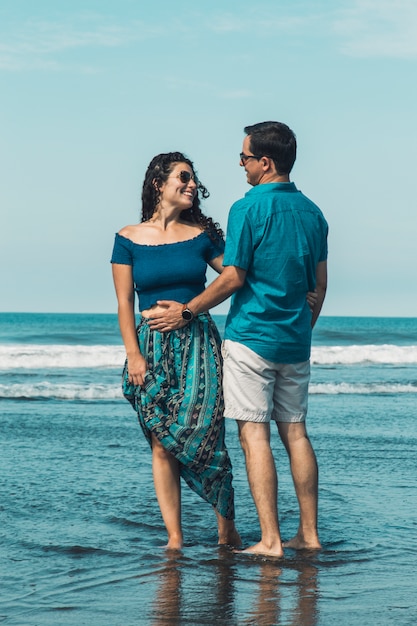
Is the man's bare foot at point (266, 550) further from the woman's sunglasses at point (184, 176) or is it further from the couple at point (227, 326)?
the woman's sunglasses at point (184, 176)

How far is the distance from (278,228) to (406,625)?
1.75m

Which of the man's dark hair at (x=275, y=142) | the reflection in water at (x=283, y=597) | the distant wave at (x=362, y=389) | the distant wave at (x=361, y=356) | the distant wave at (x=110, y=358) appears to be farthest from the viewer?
the distant wave at (x=361, y=356)

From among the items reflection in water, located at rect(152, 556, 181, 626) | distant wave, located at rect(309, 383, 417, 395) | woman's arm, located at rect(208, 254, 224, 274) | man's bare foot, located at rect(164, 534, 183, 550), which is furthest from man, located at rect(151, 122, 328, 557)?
distant wave, located at rect(309, 383, 417, 395)

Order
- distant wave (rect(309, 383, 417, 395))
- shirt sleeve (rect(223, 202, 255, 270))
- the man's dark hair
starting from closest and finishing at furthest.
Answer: shirt sleeve (rect(223, 202, 255, 270)), the man's dark hair, distant wave (rect(309, 383, 417, 395))

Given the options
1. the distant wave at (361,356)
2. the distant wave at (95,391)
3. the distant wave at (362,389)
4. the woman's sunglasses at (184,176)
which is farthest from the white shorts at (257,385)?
the distant wave at (361,356)

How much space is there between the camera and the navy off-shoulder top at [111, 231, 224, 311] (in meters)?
3.97

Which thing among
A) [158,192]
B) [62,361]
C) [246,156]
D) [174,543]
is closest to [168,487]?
[174,543]

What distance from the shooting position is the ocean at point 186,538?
9.87 ft

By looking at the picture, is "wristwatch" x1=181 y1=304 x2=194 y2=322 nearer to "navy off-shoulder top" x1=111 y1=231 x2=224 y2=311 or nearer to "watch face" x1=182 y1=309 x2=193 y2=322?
"watch face" x1=182 y1=309 x2=193 y2=322

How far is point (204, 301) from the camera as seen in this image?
152 inches

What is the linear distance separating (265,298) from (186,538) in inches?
51.5

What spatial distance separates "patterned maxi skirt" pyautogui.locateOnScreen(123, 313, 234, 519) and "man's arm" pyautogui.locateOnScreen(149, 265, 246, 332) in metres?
0.07

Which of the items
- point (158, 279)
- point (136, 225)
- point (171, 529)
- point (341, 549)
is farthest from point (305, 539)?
point (136, 225)

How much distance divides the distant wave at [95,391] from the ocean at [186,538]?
2.29 meters
